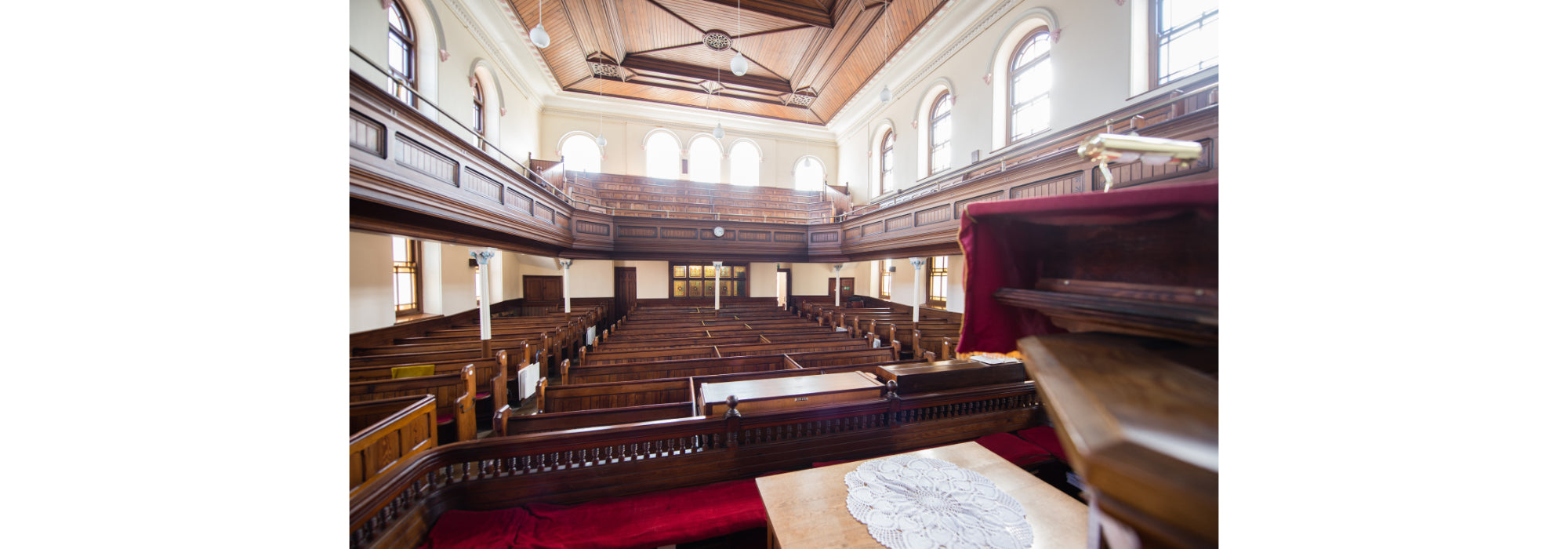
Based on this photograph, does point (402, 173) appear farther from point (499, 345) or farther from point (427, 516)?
point (499, 345)

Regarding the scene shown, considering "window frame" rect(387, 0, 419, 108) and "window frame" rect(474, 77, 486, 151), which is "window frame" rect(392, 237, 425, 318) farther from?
"window frame" rect(474, 77, 486, 151)

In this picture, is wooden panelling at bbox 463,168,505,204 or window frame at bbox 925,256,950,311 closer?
wooden panelling at bbox 463,168,505,204

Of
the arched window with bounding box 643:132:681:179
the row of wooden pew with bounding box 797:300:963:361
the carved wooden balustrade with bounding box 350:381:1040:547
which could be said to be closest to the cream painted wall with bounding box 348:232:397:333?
the carved wooden balustrade with bounding box 350:381:1040:547

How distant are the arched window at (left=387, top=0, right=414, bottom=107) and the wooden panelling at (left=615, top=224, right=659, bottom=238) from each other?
10.9 ft

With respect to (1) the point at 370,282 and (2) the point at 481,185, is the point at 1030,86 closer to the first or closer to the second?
(2) the point at 481,185

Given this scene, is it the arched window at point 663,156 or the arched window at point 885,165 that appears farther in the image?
the arched window at point 663,156

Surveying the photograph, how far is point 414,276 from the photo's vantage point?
22.5ft

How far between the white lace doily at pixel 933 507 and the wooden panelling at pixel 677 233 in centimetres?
674

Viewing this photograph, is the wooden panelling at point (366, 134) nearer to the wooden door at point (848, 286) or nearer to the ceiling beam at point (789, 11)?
the ceiling beam at point (789, 11)

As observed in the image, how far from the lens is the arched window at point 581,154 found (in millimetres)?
11797

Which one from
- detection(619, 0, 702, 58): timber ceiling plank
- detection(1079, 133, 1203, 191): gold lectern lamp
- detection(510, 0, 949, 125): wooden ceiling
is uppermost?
detection(619, 0, 702, 58): timber ceiling plank

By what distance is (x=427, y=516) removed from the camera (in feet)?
6.79

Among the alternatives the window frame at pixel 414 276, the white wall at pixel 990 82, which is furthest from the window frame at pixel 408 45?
the white wall at pixel 990 82

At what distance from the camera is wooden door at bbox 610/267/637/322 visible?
38.1 feet
